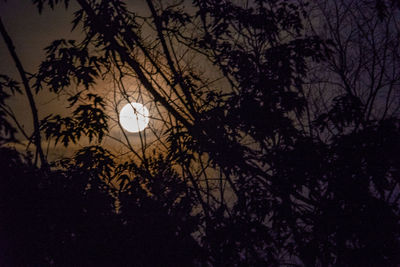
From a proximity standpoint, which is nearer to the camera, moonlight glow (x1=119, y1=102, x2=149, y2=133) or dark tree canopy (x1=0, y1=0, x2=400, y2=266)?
dark tree canopy (x1=0, y1=0, x2=400, y2=266)

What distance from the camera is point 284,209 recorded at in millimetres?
3346

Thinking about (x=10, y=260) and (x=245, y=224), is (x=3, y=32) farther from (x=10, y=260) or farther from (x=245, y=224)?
(x=245, y=224)

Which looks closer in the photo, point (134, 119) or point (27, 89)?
point (27, 89)

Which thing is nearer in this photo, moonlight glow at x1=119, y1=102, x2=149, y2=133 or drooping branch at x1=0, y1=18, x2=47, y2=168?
drooping branch at x1=0, y1=18, x2=47, y2=168

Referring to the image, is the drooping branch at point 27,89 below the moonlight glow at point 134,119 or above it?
below

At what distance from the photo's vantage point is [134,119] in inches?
193

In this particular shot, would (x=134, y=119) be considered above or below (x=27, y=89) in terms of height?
above

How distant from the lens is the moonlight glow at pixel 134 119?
4.79 meters

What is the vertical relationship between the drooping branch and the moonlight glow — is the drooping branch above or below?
below

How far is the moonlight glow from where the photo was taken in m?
4.79

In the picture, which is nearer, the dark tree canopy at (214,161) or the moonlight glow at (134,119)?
the dark tree canopy at (214,161)

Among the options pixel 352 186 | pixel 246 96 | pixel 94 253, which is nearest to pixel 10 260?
pixel 94 253

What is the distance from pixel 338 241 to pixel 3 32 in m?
4.03

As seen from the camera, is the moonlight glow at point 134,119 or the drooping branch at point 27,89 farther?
the moonlight glow at point 134,119
